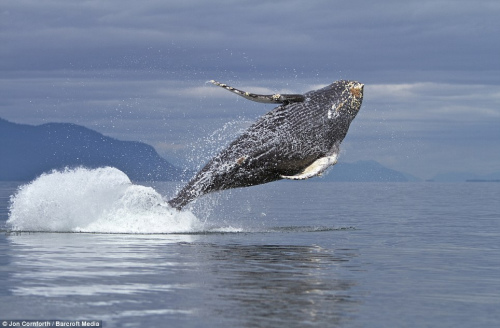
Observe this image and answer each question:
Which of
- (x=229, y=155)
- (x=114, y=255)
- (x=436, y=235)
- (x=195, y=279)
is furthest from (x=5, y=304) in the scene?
(x=436, y=235)

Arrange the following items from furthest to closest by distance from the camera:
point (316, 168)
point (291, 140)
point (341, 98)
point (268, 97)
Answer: point (341, 98), point (291, 140), point (316, 168), point (268, 97)

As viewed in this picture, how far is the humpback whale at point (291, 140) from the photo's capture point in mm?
25828

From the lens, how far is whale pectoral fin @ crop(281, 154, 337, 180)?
25.2m

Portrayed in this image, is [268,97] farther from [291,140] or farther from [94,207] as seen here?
[94,207]

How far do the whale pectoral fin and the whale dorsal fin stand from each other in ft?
6.19

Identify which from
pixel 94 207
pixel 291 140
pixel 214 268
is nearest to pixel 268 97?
pixel 291 140

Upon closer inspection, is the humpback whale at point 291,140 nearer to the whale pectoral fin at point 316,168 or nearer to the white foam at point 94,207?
the whale pectoral fin at point 316,168

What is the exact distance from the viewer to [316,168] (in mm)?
25469

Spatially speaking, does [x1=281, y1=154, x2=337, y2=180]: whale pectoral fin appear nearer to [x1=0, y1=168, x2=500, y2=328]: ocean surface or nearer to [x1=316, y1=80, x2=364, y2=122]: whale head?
[x1=316, y1=80, x2=364, y2=122]: whale head

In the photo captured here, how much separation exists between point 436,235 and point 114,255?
12860mm

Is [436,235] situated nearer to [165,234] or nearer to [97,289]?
[165,234]

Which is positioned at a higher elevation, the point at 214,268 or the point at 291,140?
the point at 291,140

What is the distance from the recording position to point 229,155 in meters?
26.9

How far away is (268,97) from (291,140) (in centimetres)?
158
